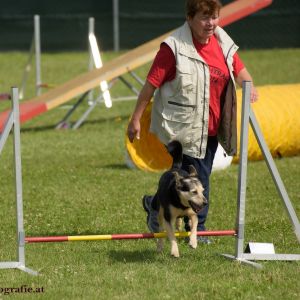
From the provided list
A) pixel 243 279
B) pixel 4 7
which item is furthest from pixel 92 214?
pixel 4 7

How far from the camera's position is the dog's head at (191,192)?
6.04 m

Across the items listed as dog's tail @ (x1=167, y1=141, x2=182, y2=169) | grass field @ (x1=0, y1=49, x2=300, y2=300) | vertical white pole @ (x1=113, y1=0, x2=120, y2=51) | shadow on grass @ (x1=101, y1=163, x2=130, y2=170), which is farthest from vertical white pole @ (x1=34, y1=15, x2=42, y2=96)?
dog's tail @ (x1=167, y1=141, x2=182, y2=169)

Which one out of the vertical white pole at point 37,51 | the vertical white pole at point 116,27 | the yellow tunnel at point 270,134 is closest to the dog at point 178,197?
the yellow tunnel at point 270,134

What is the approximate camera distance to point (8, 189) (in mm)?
9398

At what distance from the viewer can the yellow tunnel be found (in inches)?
407

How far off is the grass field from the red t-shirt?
100 centimetres

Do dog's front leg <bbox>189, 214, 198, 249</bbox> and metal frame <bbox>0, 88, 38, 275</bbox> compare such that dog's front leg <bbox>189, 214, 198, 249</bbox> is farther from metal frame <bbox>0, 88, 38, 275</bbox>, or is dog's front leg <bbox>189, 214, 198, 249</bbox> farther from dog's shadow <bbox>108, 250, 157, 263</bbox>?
metal frame <bbox>0, 88, 38, 275</bbox>

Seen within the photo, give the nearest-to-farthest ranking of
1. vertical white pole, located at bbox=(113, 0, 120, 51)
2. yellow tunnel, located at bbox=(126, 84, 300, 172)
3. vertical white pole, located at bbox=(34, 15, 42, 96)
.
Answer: yellow tunnel, located at bbox=(126, 84, 300, 172)
vertical white pole, located at bbox=(34, 15, 42, 96)
vertical white pole, located at bbox=(113, 0, 120, 51)

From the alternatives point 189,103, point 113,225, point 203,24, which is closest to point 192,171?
point 189,103

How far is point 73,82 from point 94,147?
4.68 ft

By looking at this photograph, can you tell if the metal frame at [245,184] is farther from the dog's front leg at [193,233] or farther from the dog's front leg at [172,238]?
the dog's front leg at [172,238]

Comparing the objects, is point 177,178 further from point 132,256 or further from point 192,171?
point 132,256

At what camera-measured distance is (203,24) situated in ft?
20.5

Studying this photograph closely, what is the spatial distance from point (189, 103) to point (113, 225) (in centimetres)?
166
